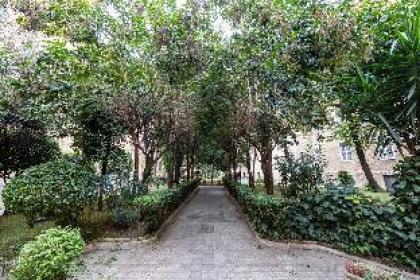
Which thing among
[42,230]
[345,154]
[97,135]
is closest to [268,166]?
[97,135]

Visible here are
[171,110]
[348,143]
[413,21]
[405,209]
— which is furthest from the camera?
[348,143]

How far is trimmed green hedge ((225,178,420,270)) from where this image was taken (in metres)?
5.68

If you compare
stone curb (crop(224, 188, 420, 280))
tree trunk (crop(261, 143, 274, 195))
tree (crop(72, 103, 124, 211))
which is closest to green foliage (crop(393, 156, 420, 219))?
stone curb (crop(224, 188, 420, 280))

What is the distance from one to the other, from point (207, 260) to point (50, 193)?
3.64 m

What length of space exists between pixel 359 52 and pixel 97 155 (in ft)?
27.7

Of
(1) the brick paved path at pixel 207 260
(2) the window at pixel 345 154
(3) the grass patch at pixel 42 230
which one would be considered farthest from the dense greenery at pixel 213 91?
(2) the window at pixel 345 154

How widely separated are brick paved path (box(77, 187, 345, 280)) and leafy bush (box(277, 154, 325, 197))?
2.64m

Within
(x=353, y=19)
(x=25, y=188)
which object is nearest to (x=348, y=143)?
(x=353, y=19)

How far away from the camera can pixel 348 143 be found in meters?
14.0

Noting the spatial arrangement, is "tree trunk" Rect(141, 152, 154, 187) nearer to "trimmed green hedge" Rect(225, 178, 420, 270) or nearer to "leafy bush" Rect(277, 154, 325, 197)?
"trimmed green hedge" Rect(225, 178, 420, 270)

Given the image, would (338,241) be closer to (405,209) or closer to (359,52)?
(405,209)

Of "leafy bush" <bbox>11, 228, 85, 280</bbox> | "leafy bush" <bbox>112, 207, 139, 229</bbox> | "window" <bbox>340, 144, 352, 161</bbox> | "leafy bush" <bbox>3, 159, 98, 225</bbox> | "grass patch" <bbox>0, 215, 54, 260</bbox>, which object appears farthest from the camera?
"window" <bbox>340, 144, 352, 161</bbox>

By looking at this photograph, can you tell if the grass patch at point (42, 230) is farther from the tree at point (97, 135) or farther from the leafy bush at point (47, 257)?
the leafy bush at point (47, 257)

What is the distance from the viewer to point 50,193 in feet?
21.7
